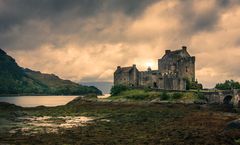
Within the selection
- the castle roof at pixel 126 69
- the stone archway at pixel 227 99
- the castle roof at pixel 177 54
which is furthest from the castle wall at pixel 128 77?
the stone archway at pixel 227 99

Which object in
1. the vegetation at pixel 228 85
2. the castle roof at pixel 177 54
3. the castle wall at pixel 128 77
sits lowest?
the vegetation at pixel 228 85

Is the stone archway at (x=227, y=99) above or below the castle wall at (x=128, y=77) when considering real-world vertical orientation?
below

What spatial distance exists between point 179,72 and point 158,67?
812 cm

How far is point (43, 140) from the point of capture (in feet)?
101

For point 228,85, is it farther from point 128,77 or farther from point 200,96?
point 128,77

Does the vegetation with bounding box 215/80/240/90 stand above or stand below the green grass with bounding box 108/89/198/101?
above

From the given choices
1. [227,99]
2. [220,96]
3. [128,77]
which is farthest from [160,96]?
[128,77]

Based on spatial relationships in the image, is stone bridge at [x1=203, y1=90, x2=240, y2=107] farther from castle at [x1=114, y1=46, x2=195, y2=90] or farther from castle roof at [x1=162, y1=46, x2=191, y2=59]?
castle roof at [x1=162, y1=46, x2=191, y2=59]

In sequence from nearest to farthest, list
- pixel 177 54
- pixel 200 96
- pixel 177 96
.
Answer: pixel 200 96, pixel 177 96, pixel 177 54

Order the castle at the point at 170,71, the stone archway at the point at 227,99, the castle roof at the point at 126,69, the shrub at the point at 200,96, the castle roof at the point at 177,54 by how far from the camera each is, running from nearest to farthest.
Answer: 1. the shrub at the point at 200,96
2. the stone archway at the point at 227,99
3. the castle at the point at 170,71
4. the castle roof at the point at 177,54
5. the castle roof at the point at 126,69

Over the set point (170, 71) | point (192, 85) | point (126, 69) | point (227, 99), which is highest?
point (126, 69)

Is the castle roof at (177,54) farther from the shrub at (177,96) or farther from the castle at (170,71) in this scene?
the shrub at (177,96)

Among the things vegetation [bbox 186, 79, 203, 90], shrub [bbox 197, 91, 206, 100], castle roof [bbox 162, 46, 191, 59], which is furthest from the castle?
shrub [bbox 197, 91, 206, 100]

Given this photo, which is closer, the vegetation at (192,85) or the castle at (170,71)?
the vegetation at (192,85)
